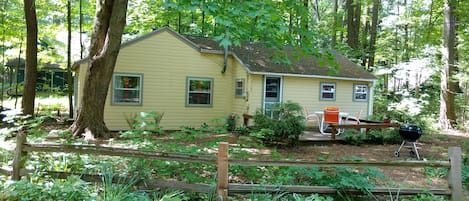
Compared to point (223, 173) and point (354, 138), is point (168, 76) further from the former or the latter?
point (223, 173)

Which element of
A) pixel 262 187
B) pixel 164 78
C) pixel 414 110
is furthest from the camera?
pixel 414 110

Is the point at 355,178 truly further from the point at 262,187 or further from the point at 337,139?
the point at 337,139

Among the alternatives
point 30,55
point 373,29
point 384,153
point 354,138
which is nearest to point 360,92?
point 354,138

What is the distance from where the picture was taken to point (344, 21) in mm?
27375

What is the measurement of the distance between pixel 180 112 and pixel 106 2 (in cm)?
538

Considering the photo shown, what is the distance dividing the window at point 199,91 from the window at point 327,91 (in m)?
4.83

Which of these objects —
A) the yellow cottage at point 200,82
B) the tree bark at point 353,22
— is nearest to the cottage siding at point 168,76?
the yellow cottage at point 200,82

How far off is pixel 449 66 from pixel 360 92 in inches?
146

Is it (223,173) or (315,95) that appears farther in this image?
(315,95)

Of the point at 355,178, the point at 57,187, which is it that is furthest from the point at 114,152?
the point at 355,178

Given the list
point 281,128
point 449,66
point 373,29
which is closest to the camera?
point 281,128

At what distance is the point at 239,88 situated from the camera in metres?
13.2

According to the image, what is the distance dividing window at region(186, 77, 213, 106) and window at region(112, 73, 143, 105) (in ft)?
6.28

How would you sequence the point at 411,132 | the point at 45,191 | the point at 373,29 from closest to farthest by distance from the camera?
the point at 45,191 → the point at 411,132 → the point at 373,29
